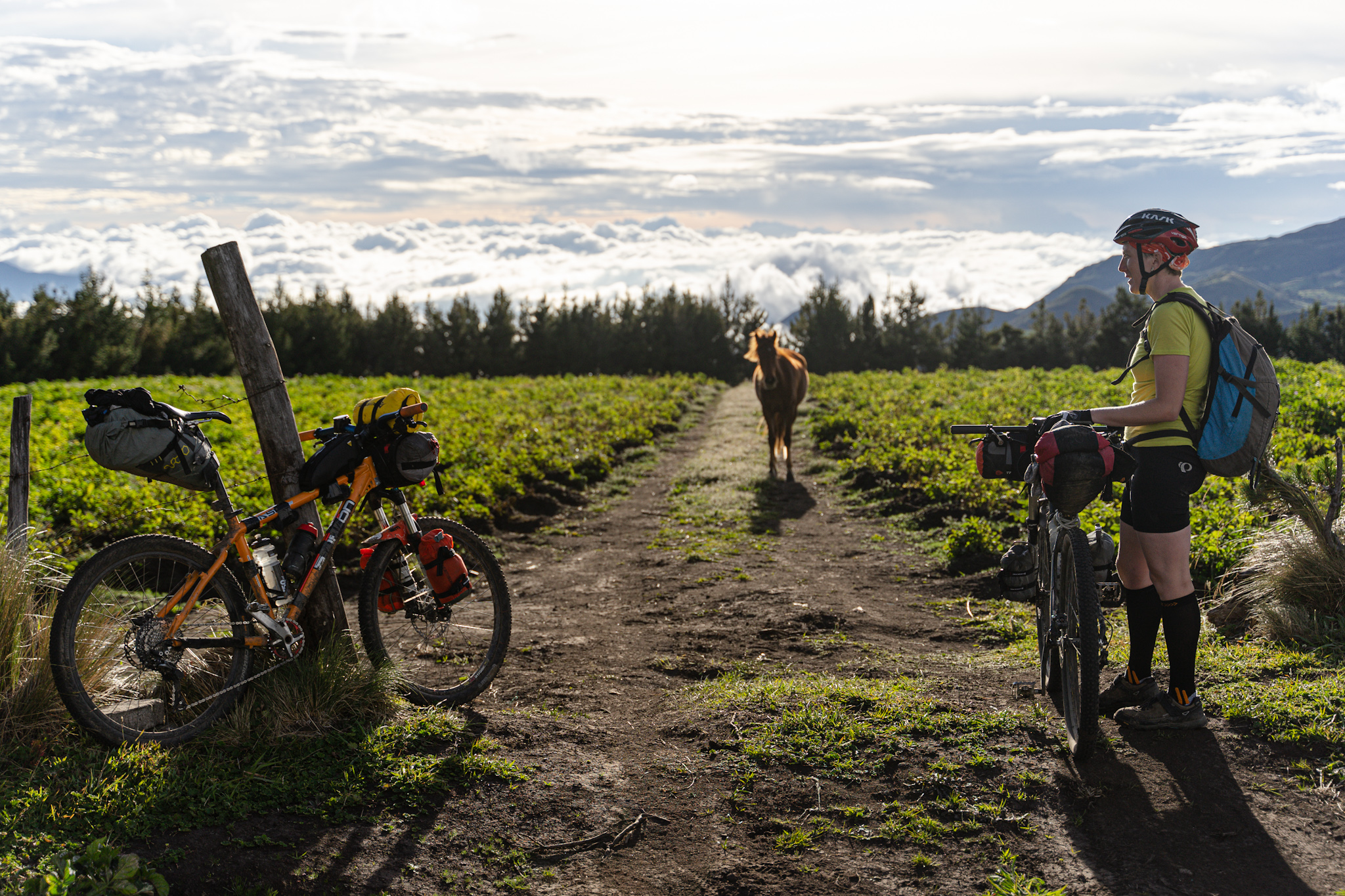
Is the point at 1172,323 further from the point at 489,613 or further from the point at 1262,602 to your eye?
the point at 489,613

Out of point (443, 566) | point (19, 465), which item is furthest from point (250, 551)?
point (19, 465)

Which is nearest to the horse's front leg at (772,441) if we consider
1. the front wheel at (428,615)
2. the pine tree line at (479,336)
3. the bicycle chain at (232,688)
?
the front wheel at (428,615)

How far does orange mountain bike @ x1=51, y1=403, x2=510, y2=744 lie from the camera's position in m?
3.96

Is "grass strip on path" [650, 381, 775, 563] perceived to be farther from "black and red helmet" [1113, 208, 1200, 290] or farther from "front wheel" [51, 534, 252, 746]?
"black and red helmet" [1113, 208, 1200, 290]

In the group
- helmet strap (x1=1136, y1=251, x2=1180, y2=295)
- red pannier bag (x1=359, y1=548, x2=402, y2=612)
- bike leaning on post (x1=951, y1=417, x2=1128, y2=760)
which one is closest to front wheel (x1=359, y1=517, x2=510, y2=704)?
red pannier bag (x1=359, y1=548, x2=402, y2=612)

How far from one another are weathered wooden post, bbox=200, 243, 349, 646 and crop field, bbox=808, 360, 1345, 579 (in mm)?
6232

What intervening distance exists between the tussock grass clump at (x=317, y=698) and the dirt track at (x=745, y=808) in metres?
0.58

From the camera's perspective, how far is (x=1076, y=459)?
3.95 metres

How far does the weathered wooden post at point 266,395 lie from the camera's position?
458cm

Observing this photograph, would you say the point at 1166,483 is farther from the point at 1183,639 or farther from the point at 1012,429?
the point at 1012,429

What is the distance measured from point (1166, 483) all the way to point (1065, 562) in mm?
600

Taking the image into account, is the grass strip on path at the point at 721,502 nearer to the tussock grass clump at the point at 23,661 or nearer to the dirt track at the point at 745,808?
the dirt track at the point at 745,808

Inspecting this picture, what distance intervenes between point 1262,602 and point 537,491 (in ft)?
29.7

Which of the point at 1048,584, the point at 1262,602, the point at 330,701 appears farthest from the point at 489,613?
the point at 1262,602
